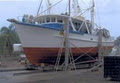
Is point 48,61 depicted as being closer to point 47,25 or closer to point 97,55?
point 47,25

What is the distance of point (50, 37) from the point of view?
24375 millimetres

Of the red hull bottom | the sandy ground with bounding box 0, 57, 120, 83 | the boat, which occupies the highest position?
the boat

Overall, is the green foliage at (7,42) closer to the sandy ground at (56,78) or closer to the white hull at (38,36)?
the white hull at (38,36)

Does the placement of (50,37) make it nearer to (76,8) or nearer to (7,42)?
(76,8)

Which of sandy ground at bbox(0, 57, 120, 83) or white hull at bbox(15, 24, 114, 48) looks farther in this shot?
white hull at bbox(15, 24, 114, 48)

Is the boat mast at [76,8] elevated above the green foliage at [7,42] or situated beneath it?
elevated above

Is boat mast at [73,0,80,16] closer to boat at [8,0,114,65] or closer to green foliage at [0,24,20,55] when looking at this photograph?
boat at [8,0,114,65]

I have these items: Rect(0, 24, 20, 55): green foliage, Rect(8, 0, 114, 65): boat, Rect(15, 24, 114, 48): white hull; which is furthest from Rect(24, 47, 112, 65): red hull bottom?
Rect(0, 24, 20, 55): green foliage

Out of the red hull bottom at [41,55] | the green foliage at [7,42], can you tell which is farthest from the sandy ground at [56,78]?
the green foliage at [7,42]

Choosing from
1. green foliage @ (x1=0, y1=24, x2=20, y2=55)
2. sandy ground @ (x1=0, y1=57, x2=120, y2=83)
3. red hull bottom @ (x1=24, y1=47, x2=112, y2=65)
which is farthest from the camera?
green foliage @ (x1=0, y1=24, x2=20, y2=55)

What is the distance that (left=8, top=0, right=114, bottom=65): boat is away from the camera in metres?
24.2

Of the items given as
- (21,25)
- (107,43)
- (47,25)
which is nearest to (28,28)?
(21,25)

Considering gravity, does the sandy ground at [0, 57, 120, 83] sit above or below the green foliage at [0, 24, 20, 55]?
below

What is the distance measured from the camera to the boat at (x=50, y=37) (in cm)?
2419
